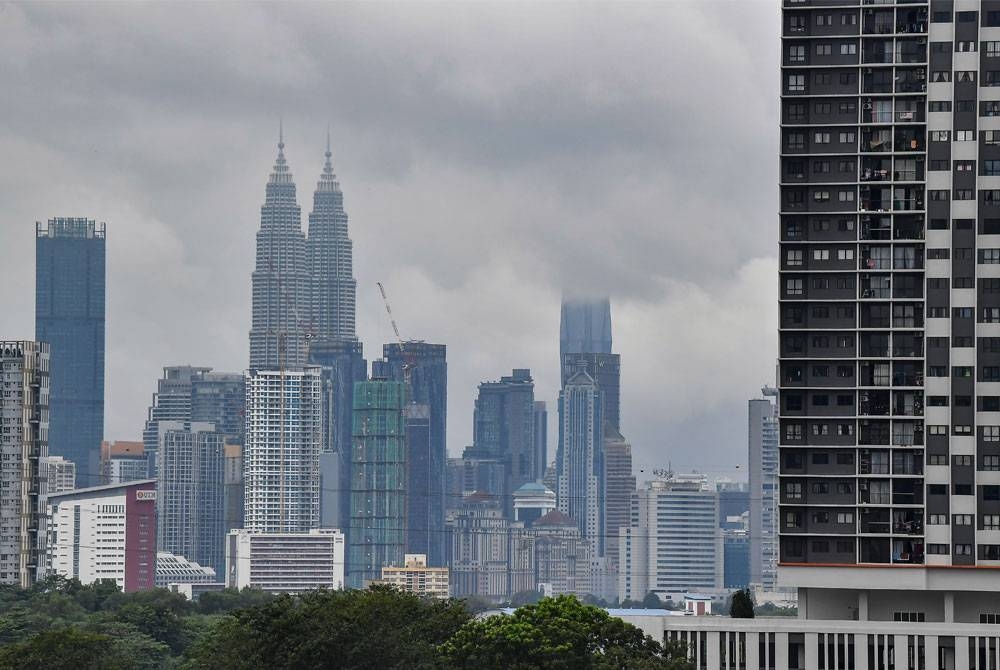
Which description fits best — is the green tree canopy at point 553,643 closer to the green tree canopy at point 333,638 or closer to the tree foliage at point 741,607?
the green tree canopy at point 333,638

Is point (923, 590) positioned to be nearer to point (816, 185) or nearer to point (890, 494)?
point (890, 494)

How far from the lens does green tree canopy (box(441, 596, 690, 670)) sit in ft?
445

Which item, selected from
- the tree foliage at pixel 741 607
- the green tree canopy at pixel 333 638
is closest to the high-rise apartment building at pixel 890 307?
the tree foliage at pixel 741 607

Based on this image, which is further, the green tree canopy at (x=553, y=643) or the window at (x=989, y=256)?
the window at (x=989, y=256)

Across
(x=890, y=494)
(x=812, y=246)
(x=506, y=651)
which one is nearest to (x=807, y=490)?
(x=890, y=494)

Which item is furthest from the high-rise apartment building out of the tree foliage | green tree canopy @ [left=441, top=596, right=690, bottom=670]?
green tree canopy @ [left=441, top=596, right=690, bottom=670]

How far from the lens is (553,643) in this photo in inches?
5359

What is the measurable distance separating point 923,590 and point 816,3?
146ft

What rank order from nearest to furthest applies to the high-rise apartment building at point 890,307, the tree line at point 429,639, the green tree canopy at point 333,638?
the tree line at point 429,639
the green tree canopy at point 333,638
the high-rise apartment building at point 890,307

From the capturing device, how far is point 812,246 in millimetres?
164875

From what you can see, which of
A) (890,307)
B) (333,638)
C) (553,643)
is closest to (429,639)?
(333,638)

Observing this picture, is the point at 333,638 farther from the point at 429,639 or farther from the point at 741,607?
the point at 741,607

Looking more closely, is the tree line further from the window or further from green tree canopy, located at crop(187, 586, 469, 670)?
the window

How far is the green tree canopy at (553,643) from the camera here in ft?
445
